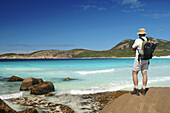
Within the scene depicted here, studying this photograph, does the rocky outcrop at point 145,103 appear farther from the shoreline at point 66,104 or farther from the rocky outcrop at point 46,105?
the rocky outcrop at point 46,105

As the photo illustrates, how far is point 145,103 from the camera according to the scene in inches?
179

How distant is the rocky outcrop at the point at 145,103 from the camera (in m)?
4.34

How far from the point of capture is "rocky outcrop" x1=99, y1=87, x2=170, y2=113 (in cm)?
434

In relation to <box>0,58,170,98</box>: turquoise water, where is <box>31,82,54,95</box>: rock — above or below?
above

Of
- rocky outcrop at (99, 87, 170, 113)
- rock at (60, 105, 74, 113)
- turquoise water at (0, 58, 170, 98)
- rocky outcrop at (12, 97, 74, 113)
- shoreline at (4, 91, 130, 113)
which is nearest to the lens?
rocky outcrop at (99, 87, 170, 113)

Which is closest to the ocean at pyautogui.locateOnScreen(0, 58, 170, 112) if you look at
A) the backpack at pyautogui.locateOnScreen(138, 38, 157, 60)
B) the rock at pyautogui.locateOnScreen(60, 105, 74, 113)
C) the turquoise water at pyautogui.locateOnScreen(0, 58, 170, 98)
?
the turquoise water at pyautogui.locateOnScreen(0, 58, 170, 98)

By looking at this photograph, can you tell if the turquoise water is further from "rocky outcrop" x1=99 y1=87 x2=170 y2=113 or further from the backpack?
the backpack

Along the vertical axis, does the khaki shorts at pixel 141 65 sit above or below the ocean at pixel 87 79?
above

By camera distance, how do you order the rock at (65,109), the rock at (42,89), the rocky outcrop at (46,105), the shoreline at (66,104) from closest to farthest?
the rock at (65,109) → the rocky outcrop at (46,105) → the shoreline at (66,104) → the rock at (42,89)

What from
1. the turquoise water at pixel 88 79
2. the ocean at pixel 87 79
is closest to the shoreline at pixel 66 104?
the ocean at pixel 87 79

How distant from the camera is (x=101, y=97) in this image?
11.2 metres

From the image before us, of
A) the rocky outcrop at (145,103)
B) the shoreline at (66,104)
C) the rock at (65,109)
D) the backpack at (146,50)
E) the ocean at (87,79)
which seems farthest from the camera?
the ocean at (87,79)

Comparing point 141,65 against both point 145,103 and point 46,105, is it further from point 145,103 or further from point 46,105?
point 46,105

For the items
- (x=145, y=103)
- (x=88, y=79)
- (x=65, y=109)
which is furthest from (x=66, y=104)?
(x=88, y=79)
